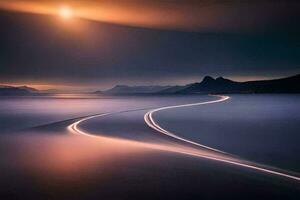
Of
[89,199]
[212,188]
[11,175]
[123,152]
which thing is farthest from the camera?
[123,152]

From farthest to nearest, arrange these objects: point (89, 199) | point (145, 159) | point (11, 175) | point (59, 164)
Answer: point (145, 159)
point (59, 164)
point (11, 175)
point (89, 199)

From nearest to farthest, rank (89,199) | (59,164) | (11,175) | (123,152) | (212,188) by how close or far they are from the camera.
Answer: (89,199) < (212,188) < (11,175) < (59,164) < (123,152)

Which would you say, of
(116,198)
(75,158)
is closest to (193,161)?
(75,158)

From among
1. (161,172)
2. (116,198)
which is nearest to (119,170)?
(161,172)

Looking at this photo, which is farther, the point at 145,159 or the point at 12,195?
the point at 145,159

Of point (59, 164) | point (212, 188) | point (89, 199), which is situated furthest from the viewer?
point (59, 164)

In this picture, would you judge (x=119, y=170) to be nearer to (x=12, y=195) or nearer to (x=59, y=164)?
(x=59, y=164)

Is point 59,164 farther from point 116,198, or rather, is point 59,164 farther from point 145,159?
point 116,198

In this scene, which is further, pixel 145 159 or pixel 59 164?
pixel 145 159
